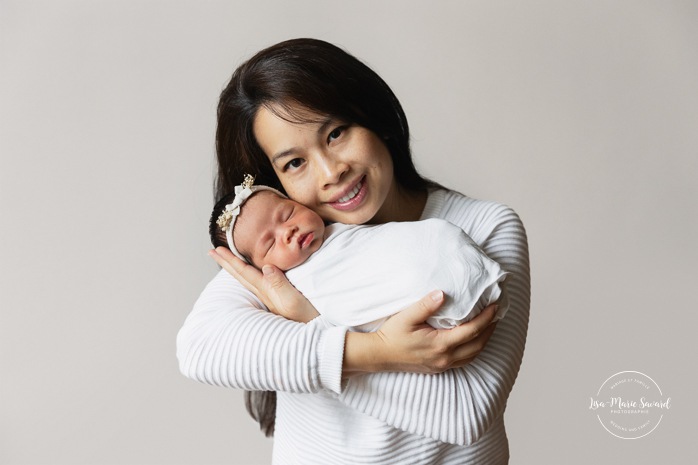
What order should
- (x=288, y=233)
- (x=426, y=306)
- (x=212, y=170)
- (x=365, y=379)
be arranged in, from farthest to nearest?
(x=212, y=170)
(x=288, y=233)
(x=365, y=379)
(x=426, y=306)

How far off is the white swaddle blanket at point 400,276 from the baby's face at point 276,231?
0.17 feet

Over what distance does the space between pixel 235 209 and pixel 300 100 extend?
10.7 inches

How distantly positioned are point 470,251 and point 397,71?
5.56 feet

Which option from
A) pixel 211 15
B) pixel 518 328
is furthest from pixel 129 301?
pixel 518 328

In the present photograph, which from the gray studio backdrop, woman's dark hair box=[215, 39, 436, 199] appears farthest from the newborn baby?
the gray studio backdrop

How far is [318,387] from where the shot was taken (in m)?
1.45

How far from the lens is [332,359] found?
4.64 ft

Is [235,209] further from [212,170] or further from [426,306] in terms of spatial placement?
[212,170]

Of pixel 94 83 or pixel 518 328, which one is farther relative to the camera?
pixel 94 83

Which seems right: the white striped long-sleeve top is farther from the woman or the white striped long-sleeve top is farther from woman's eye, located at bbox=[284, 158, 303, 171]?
woman's eye, located at bbox=[284, 158, 303, 171]

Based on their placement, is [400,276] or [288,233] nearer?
[400,276]

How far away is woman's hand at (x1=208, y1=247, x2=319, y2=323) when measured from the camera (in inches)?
60.6

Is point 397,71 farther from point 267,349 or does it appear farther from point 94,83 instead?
point 267,349

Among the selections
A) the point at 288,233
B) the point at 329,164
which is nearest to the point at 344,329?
the point at 288,233
